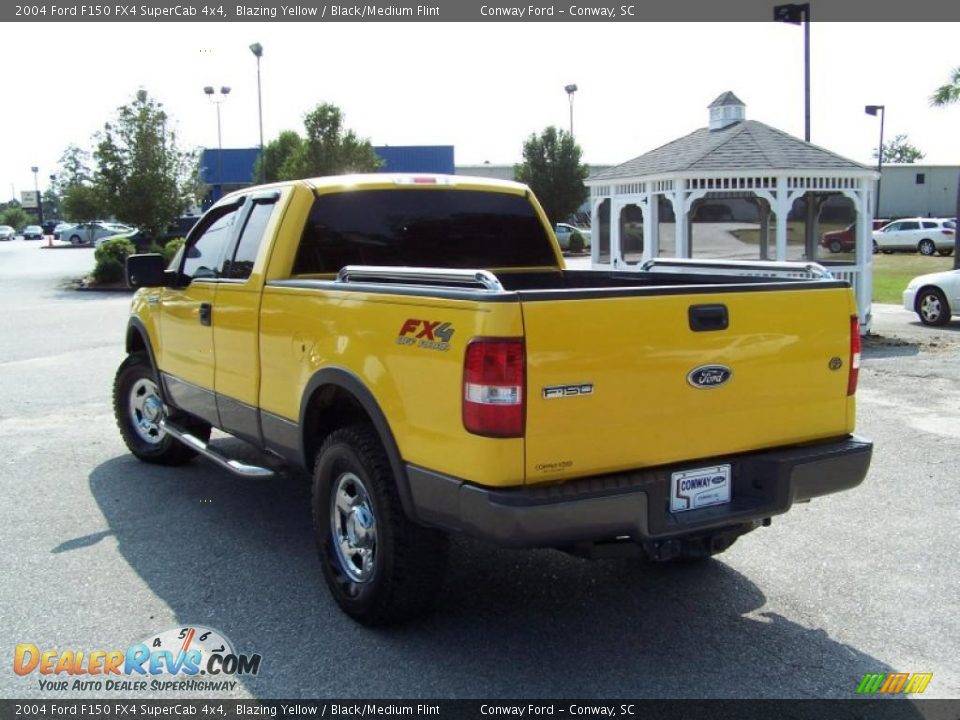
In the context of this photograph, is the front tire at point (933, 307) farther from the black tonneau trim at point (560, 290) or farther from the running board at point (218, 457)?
the running board at point (218, 457)

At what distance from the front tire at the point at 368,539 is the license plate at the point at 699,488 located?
1039mm

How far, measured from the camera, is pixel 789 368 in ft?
13.0

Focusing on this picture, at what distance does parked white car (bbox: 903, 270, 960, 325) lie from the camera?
49.7 ft

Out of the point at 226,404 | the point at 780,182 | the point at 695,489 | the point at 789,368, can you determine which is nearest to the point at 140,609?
the point at 226,404

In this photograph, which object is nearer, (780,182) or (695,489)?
(695,489)

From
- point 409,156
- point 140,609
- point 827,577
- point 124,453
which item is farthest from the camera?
point 409,156

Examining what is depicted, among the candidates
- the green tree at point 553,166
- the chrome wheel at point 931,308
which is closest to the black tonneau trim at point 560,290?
the chrome wheel at point 931,308

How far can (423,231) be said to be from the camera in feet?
18.3

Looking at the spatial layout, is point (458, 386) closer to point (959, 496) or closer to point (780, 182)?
point (959, 496)

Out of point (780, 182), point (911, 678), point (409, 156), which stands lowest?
point (911, 678)

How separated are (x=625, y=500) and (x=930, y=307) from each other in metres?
14.1

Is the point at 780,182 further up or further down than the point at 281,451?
further up

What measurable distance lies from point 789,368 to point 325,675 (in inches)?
93.3

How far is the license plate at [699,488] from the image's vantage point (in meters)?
3.66
